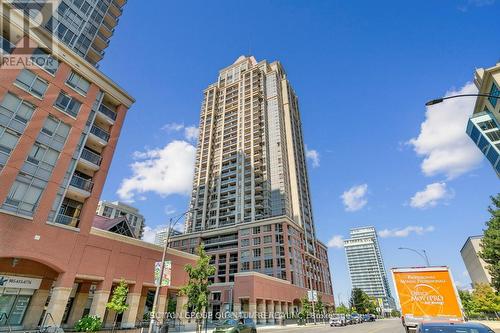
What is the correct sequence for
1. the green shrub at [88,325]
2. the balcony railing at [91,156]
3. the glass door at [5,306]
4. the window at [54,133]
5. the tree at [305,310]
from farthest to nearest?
the tree at [305,310]
the balcony railing at [91,156]
the window at [54,133]
the glass door at [5,306]
the green shrub at [88,325]

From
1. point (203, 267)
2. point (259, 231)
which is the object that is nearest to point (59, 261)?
point (203, 267)

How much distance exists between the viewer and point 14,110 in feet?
76.2

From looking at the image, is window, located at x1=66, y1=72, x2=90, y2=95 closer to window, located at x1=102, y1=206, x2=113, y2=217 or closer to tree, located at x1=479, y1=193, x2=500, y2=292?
Answer: tree, located at x1=479, y1=193, x2=500, y2=292

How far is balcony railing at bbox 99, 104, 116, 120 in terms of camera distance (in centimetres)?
3175

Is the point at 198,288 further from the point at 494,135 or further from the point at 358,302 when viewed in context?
the point at 358,302

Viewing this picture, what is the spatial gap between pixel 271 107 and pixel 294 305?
71352mm

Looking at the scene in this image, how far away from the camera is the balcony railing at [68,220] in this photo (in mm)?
24594

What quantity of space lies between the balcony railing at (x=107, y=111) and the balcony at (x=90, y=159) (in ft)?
17.7

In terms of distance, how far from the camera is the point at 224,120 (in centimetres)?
11012

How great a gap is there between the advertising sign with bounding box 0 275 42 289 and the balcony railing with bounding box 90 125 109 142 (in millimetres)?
15457

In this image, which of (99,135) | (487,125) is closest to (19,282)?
(99,135)

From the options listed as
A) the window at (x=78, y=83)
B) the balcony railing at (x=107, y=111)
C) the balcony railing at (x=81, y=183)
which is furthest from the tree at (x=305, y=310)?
the window at (x=78, y=83)

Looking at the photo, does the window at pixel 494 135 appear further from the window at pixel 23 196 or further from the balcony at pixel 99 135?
the window at pixel 23 196

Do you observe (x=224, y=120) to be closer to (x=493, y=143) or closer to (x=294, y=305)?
(x=294, y=305)
